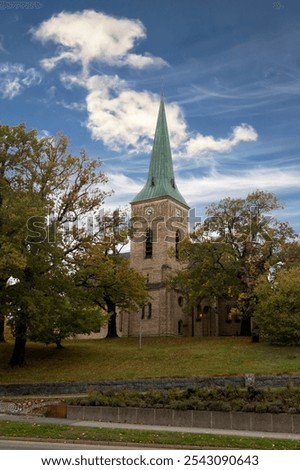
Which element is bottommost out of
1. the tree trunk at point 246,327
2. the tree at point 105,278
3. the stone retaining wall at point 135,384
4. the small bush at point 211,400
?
the stone retaining wall at point 135,384

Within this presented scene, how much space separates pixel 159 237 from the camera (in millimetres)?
68125

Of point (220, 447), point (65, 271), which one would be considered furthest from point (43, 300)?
point (220, 447)

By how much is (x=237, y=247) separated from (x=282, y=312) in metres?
9.96

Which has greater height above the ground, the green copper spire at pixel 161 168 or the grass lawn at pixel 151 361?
the green copper spire at pixel 161 168

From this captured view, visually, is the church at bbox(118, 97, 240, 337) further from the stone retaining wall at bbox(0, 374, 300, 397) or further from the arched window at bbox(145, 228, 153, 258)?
the stone retaining wall at bbox(0, 374, 300, 397)

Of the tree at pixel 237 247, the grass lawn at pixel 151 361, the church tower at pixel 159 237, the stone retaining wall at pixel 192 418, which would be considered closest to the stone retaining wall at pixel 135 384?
the grass lawn at pixel 151 361

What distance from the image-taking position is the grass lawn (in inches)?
1294

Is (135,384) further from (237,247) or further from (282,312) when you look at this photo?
(237,247)

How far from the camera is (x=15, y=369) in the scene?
35844 millimetres

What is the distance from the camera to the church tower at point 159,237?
64188mm

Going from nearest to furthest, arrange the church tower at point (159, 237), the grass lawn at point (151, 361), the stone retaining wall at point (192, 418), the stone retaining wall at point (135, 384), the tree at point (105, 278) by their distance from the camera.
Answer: the stone retaining wall at point (192, 418) → the stone retaining wall at point (135, 384) → the grass lawn at point (151, 361) → the tree at point (105, 278) → the church tower at point (159, 237)

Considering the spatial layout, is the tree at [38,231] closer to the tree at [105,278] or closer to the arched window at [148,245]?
the tree at [105,278]

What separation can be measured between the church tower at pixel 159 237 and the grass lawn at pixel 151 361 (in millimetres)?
19569

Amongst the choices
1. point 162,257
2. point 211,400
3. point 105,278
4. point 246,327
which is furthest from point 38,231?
point 162,257
